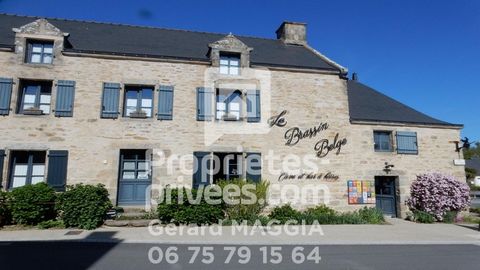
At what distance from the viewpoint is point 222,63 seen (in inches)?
→ 523

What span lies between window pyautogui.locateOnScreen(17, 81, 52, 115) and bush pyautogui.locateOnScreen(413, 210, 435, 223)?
564 inches

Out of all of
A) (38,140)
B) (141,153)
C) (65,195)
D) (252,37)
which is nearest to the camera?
(65,195)

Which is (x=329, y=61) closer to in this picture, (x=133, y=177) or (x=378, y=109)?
(x=378, y=109)

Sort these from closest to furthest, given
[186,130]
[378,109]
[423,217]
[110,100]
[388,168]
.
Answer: [110,100]
[186,130]
[423,217]
[388,168]
[378,109]

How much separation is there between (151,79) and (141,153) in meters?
2.78

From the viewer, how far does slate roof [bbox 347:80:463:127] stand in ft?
47.6

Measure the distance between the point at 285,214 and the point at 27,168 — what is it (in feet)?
29.2

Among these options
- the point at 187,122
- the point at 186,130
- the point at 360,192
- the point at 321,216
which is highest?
the point at 187,122

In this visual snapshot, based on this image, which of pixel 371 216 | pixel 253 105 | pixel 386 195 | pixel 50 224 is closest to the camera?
pixel 50 224

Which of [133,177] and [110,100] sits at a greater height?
[110,100]

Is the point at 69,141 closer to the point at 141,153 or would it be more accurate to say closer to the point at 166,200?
the point at 141,153

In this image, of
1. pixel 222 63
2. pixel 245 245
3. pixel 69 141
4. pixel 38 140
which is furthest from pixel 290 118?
pixel 38 140

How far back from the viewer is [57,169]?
1110cm

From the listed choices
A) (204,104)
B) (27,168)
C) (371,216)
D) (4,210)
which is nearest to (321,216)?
(371,216)
